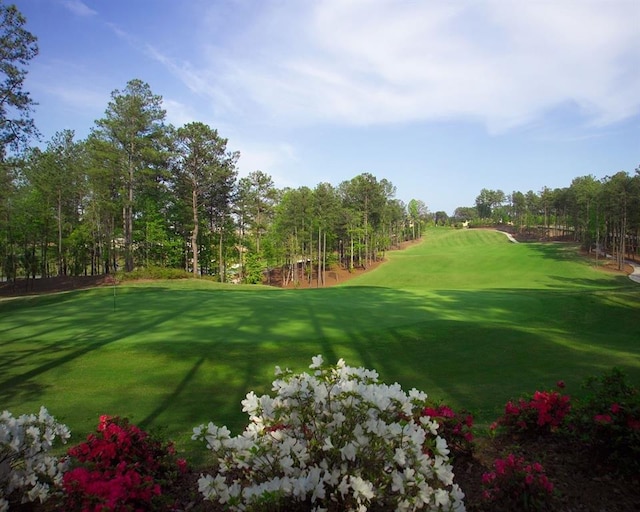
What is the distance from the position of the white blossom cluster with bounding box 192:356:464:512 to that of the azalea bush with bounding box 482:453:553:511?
2.56 ft

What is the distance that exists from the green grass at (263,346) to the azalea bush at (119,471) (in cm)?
170

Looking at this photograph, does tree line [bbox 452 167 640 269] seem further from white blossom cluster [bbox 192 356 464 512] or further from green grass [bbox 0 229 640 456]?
white blossom cluster [bbox 192 356 464 512]

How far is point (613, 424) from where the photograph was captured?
4062 mm

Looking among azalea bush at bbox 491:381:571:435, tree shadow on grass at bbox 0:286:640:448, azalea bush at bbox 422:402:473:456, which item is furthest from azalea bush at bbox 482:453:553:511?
tree shadow on grass at bbox 0:286:640:448

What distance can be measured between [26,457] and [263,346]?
8351 mm

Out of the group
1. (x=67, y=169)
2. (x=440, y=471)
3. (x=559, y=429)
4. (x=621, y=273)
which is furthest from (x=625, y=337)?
(x=67, y=169)

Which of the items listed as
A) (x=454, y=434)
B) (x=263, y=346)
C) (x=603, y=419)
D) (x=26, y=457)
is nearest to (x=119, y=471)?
(x=26, y=457)

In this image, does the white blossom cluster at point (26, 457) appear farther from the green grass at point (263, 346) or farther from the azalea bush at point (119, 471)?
the green grass at point (263, 346)

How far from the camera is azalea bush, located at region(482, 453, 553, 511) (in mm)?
3282

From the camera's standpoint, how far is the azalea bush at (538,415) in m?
4.91

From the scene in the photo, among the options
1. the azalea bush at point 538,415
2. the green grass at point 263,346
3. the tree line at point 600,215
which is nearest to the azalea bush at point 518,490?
the azalea bush at point 538,415

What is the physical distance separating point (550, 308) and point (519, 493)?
1822 centimetres

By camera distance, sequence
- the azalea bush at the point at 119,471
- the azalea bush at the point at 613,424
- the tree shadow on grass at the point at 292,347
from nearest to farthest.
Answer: the azalea bush at the point at 119,471
the azalea bush at the point at 613,424
the tree shadow on grass at the point at 292,347

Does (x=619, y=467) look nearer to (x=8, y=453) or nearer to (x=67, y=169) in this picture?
(x=8, y=453)
